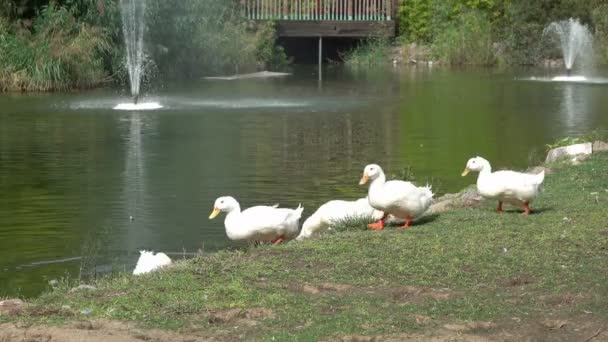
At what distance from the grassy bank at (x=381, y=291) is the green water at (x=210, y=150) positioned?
243cm

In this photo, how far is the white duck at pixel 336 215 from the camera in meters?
10.3

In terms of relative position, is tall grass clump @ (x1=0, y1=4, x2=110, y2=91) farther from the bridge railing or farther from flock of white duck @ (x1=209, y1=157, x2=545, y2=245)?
flock of white duck @ (x1=209, y1=157, x2=545, y2=245)

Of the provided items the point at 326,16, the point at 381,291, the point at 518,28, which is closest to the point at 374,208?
the point at 381,291

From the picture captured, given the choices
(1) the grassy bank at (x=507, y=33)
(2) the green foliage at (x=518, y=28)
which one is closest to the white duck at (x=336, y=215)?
(1) the grassy bank at (x=507, y=33)

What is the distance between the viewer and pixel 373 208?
10.2 metres

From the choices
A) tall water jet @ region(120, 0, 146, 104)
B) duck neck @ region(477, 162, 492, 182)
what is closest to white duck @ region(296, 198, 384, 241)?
duck neck @ region(477, 162, 492, 182)

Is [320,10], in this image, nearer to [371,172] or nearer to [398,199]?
[371,172]

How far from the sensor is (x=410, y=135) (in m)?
21.0

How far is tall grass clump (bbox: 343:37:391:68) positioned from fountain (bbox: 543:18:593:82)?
18.8ft

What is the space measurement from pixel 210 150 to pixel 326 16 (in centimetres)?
2536

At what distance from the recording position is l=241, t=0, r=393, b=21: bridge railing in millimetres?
42156

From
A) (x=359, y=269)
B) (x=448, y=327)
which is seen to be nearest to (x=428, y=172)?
(x=359, y=269)

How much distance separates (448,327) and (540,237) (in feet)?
8.17

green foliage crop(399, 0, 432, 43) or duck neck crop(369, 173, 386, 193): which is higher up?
green foliage crop(399, 0, 432, 43)
